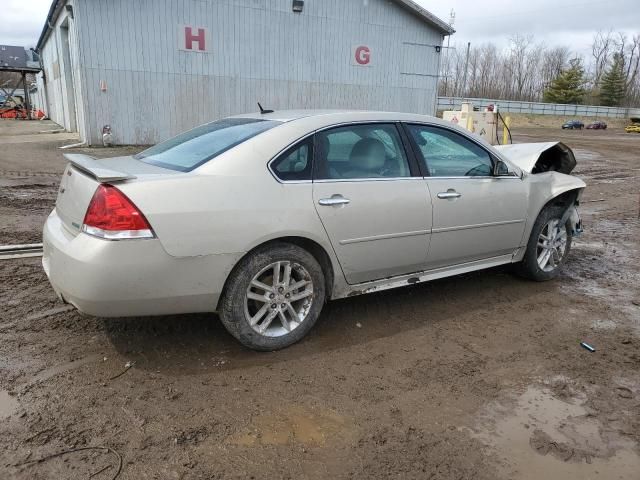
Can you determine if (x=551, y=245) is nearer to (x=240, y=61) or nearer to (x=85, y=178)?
(x=85, y=178)

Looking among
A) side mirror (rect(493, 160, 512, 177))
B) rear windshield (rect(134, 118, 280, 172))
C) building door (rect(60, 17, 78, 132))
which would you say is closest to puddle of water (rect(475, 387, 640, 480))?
side mirror (rect(493, 160, 512, 177))

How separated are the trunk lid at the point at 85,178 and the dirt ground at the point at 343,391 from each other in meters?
0.91

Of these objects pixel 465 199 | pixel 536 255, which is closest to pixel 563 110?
pixel 536 255

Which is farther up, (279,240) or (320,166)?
(320,166)

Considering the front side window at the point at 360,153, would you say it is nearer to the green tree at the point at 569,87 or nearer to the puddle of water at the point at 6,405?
the puddle of water at the point at 6,405

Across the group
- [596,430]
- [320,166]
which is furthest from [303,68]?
[596,430]

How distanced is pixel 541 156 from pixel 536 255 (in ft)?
4.28

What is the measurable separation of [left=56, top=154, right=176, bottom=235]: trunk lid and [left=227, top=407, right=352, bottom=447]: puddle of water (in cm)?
155

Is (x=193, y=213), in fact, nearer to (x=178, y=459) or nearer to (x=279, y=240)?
(x=279, y=240)

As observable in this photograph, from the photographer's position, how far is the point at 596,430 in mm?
2883

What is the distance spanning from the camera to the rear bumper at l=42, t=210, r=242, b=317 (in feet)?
9.75

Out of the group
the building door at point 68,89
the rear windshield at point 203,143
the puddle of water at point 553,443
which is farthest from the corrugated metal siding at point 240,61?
the puddle of water at point 553,443

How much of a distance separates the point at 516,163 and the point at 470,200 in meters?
1.20

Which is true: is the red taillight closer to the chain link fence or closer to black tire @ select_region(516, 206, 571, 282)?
black tire @ select_region(516, 206, 571, 282)
